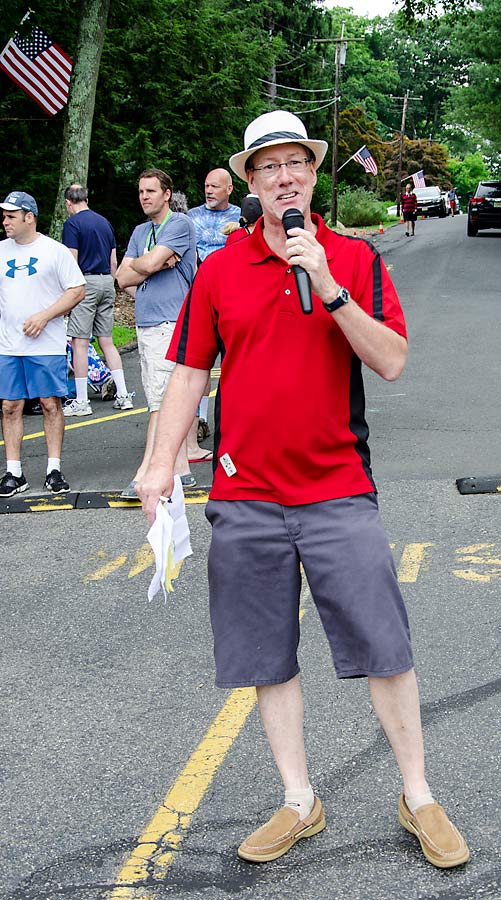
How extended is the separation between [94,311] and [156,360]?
3.62 metres

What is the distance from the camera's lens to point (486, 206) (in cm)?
3578

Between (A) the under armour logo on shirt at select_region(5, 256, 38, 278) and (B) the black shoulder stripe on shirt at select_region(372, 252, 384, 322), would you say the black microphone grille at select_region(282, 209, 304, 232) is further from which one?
(A) the under armour logo on shirt at select_region(5, 256, 38, 278)

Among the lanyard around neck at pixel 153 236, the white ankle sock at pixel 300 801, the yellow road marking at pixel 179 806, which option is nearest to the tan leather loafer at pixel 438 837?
the white ankle sock at pixel 300 801

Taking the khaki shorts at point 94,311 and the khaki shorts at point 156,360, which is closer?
the khaki shorts at point 156,360

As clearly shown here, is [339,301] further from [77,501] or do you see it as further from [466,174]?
[466,174]

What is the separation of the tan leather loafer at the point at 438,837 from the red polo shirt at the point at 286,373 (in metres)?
0.94

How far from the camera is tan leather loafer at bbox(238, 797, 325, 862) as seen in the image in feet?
11.0

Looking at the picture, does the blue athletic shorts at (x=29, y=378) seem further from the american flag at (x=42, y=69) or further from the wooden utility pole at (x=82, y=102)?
the american flag at (x=42, y=69)

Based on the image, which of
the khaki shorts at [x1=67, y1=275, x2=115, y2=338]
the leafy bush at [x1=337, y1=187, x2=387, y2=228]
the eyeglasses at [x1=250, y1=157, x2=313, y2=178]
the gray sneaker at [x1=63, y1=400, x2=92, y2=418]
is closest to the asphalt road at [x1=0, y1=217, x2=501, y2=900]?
the eyeglasses at [x1=250, y1=157, x2=313, y2=178]

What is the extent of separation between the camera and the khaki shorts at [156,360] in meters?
7.52

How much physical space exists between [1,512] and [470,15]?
30282 mm

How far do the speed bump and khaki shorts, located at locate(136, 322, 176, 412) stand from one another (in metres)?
2.06

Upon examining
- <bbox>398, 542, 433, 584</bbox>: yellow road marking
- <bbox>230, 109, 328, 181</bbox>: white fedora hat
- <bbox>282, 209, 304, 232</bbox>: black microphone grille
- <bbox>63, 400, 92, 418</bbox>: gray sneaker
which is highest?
<bbox>230, 109, 328, 181</bbox>: white fedora hat

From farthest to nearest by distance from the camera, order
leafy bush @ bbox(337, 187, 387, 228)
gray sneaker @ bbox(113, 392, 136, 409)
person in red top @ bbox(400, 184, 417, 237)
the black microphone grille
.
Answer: leafy bush @ bbox(337, 187, 387, 228), person in red top @ bbox(400, 184, 417, 237), gray sneaker @ bbox(113, 392, 136, 409), the black microphone grille
